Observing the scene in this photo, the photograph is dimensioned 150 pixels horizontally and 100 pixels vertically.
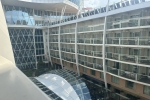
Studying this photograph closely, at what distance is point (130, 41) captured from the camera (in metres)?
13.9

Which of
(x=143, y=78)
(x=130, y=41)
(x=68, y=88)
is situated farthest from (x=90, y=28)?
(x=143, y=78)

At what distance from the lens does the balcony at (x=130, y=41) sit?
1257 cm

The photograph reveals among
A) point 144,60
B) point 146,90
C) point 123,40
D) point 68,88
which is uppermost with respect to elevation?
point 123,40

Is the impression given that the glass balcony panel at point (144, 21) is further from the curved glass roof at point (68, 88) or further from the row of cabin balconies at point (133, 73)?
the curved glass roof at point (68, 88)

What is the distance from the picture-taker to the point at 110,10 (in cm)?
1570

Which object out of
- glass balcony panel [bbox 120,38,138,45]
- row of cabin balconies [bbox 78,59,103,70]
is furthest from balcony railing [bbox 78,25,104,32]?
row of cabin balconies [bbox 78,59,103,70]

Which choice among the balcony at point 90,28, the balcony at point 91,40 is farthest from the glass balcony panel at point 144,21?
the balcony at point 91,40

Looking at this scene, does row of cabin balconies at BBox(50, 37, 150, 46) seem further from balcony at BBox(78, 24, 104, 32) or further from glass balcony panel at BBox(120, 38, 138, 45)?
balcony at BBox(78, 24, 104, 32)

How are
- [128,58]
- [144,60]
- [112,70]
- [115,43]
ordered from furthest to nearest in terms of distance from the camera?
[112,70] → [115,43] → [128,58] → [144,60]

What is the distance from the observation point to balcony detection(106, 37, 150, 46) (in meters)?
12.6

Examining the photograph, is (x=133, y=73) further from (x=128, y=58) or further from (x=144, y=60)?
(x=144, y=60)

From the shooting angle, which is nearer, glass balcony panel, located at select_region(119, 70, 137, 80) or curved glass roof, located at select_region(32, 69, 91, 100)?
glass balcony panel, located at select_region(119, 70, 137, 80)

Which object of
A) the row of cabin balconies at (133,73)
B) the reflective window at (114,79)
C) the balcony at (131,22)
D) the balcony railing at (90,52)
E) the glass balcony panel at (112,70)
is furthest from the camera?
the balcony railing at (90,52)

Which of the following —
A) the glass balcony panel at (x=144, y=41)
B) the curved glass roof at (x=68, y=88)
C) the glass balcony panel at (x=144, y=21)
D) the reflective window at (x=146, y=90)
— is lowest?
the curved glass roof at (x=68, y=88)
